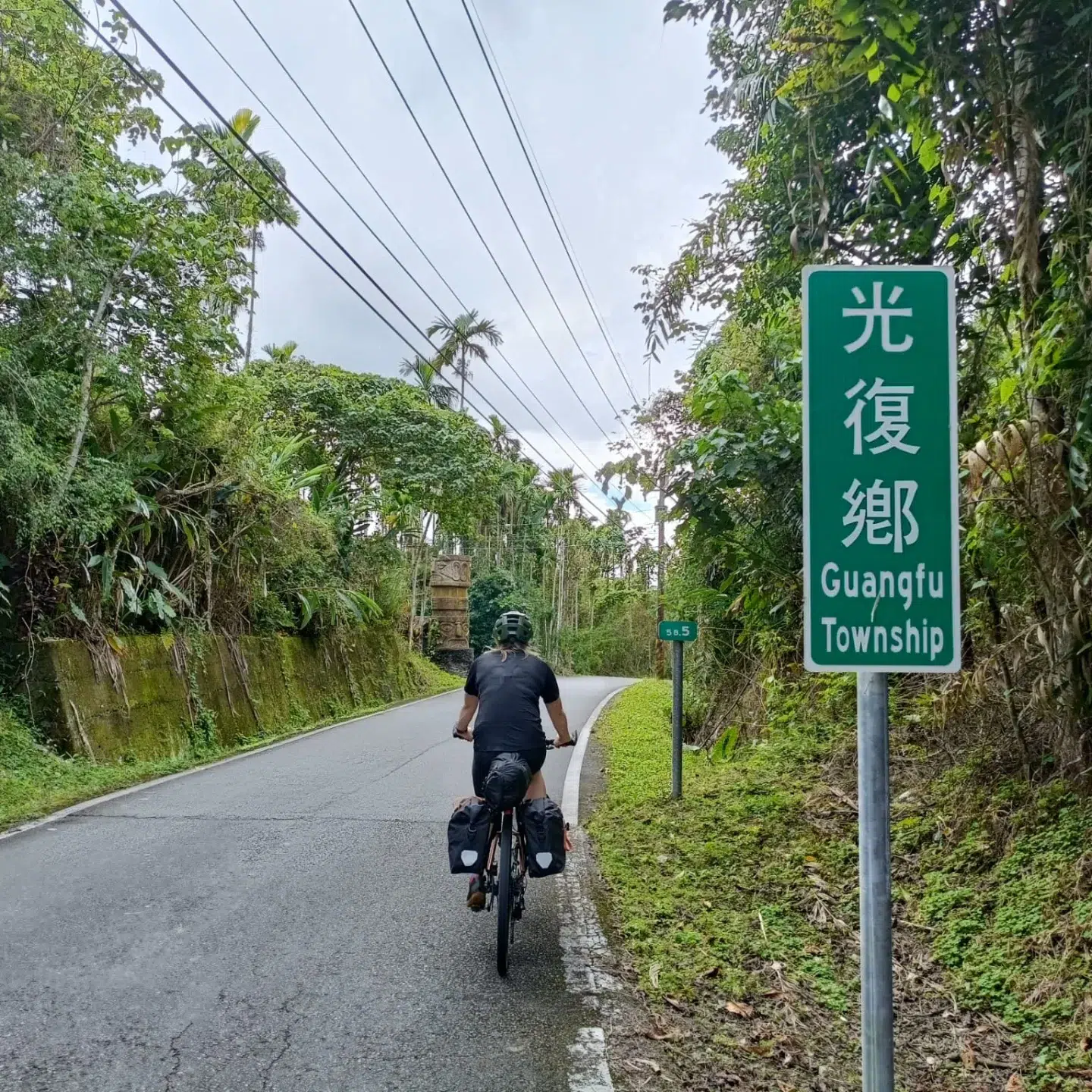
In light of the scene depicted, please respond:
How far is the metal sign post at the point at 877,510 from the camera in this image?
208cm

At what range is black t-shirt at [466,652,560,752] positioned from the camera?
4.95 meters

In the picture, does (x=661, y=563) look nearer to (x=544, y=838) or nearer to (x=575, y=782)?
(x=575, y=782)

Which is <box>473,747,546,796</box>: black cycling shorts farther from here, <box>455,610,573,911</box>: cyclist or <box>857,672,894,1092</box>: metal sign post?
<box>857,672,894,1092</box>: metal sign post

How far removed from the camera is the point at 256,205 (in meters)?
11.9

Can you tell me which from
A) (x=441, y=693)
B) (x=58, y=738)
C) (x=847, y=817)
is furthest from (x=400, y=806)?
(x=441, y=693)

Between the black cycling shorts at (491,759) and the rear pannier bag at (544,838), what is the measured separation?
221 mm

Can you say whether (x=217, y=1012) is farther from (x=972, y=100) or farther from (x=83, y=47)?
(x=83, y=47)

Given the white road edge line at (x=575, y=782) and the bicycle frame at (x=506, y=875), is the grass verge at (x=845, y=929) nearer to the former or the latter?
the bicycle frame at (x=506, y=875)

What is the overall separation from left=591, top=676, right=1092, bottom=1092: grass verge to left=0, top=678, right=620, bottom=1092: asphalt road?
23.1 inches

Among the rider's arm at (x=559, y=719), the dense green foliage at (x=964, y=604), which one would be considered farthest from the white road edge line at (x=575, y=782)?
the rider's arm at (x=559, y=719)

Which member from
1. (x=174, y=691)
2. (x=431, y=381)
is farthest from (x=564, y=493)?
(x=174, y=691)

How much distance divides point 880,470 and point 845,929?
137 inches

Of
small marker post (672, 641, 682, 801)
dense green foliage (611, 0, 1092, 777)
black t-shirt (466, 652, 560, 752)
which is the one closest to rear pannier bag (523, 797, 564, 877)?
black t-shirt (466, 652, 560, 752)

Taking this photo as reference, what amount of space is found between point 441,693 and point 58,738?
15.9 metres
